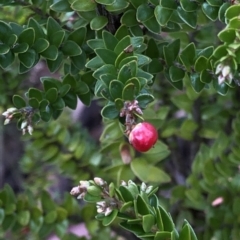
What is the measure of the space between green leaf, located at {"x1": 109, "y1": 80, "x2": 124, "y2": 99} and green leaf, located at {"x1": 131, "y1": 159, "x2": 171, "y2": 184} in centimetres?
26

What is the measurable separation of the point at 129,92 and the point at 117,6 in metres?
0.12

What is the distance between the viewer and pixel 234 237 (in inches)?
28.9

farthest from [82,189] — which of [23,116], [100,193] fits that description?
[23,116]

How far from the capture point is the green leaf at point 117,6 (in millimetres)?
514

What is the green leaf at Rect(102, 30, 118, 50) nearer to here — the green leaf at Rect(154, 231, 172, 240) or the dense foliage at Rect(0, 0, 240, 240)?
the dense foliage at Rect(0, 0, 240, 240)

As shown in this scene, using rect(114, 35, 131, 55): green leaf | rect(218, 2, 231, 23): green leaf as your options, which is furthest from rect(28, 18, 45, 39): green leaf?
rect(218, 2, 231, 23): green leaf

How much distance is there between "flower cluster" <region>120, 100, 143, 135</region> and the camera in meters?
0.45

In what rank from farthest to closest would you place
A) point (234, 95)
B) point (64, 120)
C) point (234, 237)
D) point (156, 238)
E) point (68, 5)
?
point (64, 120) < point (234, 95) < point (234, 237) < point (68, 5) < point (156, 238)

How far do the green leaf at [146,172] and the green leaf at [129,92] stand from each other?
0.26m

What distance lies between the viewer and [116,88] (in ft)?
1.53

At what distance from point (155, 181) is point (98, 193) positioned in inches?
13.5

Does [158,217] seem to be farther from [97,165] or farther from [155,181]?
[97,165]

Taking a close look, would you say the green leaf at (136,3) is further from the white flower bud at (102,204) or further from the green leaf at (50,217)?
the green leaf at (50,217)

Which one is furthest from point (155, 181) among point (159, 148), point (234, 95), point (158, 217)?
point (158, 217)
